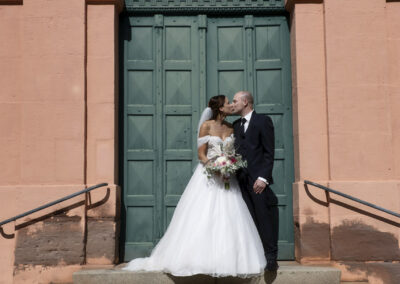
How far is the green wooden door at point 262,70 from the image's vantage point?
701cm

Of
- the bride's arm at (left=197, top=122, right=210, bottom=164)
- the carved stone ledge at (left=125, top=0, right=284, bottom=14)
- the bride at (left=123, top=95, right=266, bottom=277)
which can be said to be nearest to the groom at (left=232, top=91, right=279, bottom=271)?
the bride at (left=123, top=95, right=266, bottom=277)

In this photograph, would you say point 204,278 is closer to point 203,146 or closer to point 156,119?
point 203,146

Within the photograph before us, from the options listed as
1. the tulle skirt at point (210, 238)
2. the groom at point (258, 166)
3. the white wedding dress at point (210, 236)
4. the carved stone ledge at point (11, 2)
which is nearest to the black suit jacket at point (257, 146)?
the groom at point (258, 166)

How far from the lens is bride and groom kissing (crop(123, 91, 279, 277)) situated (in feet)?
18.4

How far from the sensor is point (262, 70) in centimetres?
719

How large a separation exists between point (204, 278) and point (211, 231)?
0.55 metres

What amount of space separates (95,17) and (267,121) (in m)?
2.76

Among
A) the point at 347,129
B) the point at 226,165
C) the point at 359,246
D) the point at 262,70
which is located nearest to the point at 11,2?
the point at 262,70

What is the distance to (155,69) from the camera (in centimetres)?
716

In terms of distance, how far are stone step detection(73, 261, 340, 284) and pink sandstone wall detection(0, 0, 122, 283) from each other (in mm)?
564

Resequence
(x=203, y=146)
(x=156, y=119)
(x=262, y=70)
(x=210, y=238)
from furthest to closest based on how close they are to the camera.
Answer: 1. (x=262, y=70)
2. (x=156, y=119)
3. (x=203, y=146)
4. (x=210, y=238)

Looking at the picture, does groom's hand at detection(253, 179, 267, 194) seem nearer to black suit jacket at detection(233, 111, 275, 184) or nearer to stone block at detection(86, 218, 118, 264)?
black suit jacket at detection(233, 111, 275, 184)

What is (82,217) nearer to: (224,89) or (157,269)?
(157,269)

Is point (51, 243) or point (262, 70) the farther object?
point (262, 70)
